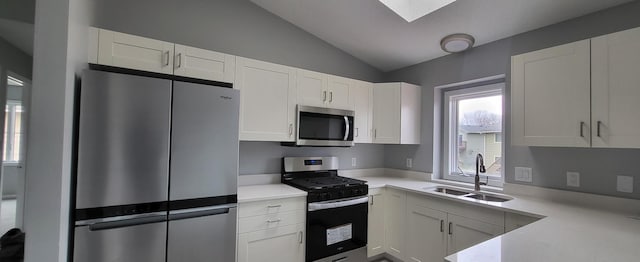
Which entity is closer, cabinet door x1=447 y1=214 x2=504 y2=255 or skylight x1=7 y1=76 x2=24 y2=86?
cabinet door x1=447 y1=214 x2=504 y2=255

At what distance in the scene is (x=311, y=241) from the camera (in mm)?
2184

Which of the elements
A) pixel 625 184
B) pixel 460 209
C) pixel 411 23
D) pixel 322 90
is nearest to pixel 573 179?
pixel 625 184

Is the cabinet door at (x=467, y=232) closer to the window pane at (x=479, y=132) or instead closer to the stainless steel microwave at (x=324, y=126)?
the window pane at (x=479, y=132)

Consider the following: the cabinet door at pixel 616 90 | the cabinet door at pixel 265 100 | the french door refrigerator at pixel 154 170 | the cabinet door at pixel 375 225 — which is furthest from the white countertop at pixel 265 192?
the cabinet door at pixel 616 90

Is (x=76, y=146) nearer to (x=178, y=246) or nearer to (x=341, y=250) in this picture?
(x=178, y=246)

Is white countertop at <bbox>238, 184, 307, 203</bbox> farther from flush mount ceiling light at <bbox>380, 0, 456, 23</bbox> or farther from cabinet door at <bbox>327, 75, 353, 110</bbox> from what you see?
flush mount ceiling light at <bbox>380, 0, 456, 23</bbox>

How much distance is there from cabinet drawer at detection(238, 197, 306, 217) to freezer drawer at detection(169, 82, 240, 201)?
0.59 feet

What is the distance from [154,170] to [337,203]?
1.41 metres

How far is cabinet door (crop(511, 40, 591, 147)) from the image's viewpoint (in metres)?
1.67

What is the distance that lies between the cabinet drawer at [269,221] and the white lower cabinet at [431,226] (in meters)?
1.03

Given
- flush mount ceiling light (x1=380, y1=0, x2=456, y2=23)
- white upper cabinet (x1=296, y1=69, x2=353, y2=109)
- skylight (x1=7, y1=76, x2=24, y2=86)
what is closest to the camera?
skylight (x1=7, y1=76, x2=24, y2=86)

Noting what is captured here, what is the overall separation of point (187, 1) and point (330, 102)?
62.4 inches

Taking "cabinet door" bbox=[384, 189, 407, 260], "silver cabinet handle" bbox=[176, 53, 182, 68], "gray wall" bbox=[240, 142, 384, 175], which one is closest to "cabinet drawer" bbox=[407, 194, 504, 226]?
"cabinet door" bbox=[384, 189, 407, 260]

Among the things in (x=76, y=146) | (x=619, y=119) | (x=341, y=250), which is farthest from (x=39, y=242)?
(x=619, y=119)
